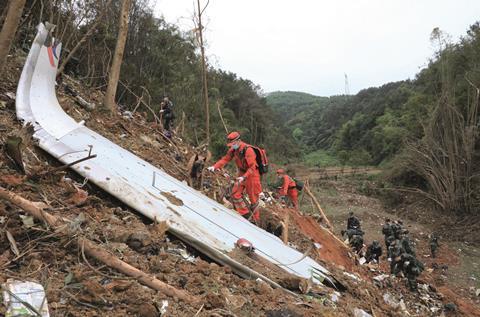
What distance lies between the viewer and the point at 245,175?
6.21 m

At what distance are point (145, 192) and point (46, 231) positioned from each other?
4.97 ft

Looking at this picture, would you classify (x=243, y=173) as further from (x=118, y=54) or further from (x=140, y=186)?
(x=118, y=54)

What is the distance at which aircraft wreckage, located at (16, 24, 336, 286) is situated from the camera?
4164mm

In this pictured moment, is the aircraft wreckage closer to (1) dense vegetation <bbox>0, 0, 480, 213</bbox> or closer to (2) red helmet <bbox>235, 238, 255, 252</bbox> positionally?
(2) red helmet <bbox>235, 238, 255, 252</bbox>

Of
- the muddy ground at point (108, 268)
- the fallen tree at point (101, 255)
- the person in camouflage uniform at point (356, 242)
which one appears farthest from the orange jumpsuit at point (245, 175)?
the fallen tree at point (101, 255)

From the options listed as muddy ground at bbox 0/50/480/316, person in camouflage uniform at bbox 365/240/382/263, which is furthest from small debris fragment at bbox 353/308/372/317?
person in camouflage uniform at bbox 365/240/382/263

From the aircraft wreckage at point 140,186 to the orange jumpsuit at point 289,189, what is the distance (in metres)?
3.42

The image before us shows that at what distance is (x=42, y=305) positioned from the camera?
2.30 meters

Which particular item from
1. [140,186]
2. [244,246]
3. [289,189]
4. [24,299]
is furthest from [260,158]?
[24,299]

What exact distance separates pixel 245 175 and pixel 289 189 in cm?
324

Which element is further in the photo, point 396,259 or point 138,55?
point 138,55

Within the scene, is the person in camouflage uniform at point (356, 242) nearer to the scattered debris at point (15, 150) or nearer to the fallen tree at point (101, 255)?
the fallen tree at point (101, 255)

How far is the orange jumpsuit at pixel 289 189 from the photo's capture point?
29.1 feet

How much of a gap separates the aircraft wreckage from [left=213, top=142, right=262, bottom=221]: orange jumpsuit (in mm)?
929
